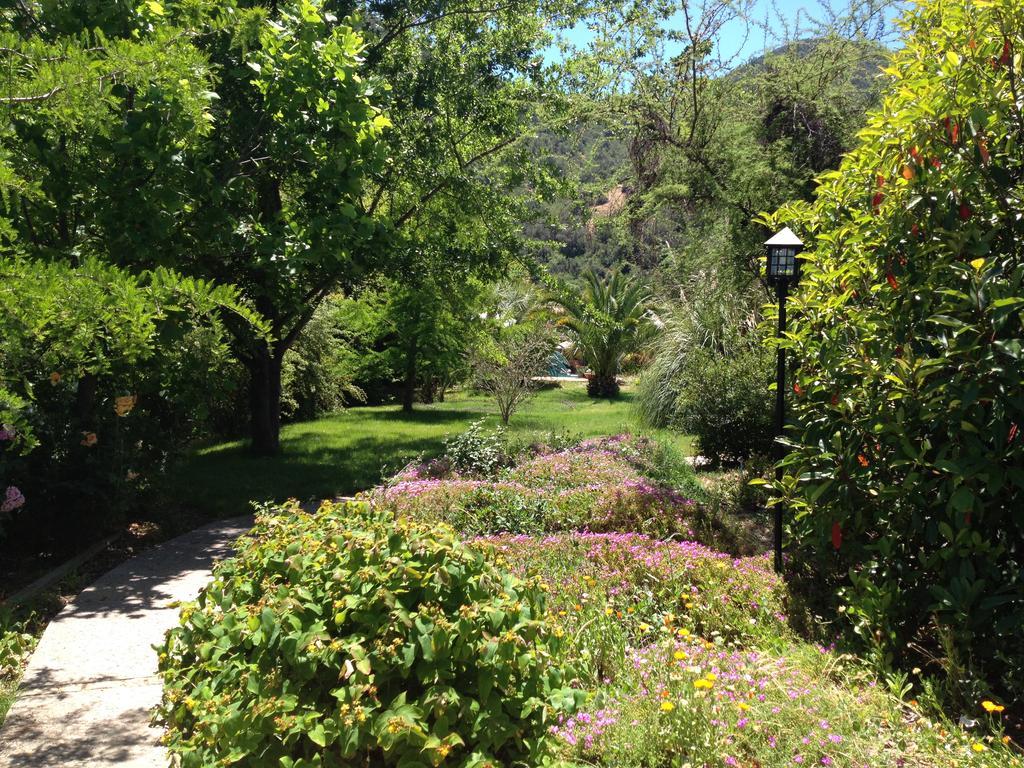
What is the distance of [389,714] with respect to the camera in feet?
7.70

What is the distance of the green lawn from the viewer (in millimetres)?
8508

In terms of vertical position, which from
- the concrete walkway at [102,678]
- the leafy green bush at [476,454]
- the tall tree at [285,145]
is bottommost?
the concrete walkway at [102,678]

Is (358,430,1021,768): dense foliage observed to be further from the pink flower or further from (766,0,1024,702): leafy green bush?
the pink flower

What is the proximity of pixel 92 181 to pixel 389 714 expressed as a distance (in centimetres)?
416

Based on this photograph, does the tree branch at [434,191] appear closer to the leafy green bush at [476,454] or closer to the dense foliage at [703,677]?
the leafy green bush at [476,454]

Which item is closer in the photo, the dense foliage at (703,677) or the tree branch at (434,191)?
the dense foliage at (703,677)

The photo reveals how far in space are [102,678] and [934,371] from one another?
170 inches

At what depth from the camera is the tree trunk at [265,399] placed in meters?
10.4

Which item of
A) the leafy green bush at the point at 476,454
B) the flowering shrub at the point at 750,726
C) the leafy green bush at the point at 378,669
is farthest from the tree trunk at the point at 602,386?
the leafy green bush at the point at 378,669

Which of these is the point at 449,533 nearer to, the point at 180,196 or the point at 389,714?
the point at 389,714

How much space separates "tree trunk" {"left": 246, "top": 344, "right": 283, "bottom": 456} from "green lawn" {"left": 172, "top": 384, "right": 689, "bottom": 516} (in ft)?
0.87

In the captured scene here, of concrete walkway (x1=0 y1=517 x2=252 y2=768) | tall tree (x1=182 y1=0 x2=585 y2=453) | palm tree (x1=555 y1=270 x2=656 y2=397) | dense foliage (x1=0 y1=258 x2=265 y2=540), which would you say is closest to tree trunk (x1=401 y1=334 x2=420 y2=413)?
palm tree (x1=555 y1=270 x2=656 y2=397)

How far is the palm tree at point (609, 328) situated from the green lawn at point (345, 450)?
296 cm

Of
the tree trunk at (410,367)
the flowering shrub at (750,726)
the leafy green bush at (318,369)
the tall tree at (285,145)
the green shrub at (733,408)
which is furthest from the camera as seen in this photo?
the tree trunk at (410,367)
